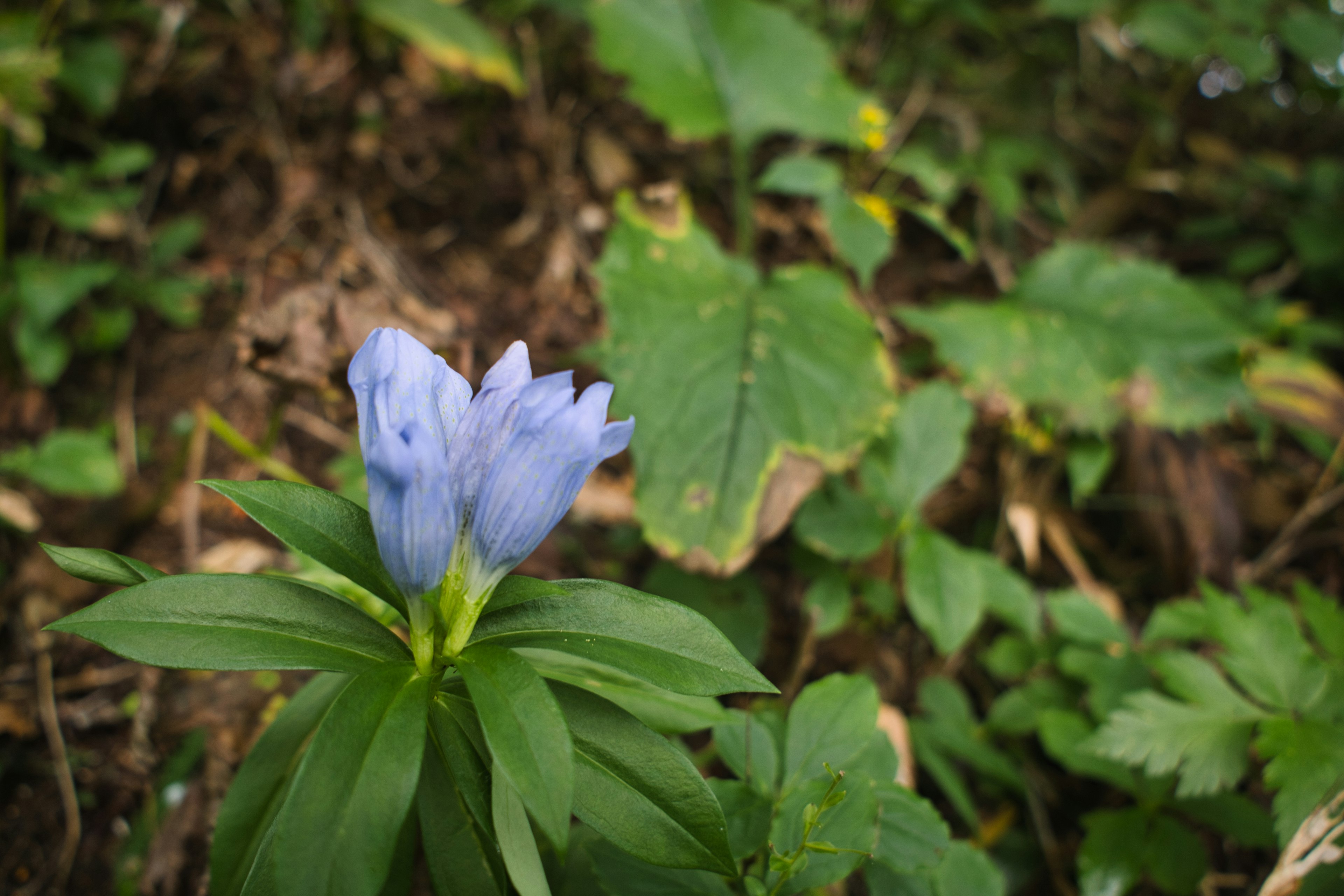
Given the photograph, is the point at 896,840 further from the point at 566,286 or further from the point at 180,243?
the point at 180,243

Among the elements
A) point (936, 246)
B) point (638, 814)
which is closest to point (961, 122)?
point (936, 246)

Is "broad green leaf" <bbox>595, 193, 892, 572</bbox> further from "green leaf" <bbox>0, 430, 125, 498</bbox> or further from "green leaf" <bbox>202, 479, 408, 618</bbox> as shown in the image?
"green leaf" <bbox>0, 430, 125, 498</bbox>

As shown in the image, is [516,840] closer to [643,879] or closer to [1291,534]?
[643,879]

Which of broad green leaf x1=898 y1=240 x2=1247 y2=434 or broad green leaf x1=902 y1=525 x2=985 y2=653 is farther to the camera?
broad green leaf x1=898 y1=240 x2=1247 y2=434

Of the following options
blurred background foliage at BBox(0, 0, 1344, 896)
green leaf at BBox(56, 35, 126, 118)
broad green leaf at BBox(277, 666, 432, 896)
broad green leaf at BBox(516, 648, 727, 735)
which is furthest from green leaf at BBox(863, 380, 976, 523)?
green leaf at BBox(56, 35, 126, 118)

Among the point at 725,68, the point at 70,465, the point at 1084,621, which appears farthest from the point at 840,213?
the point at 70,465
